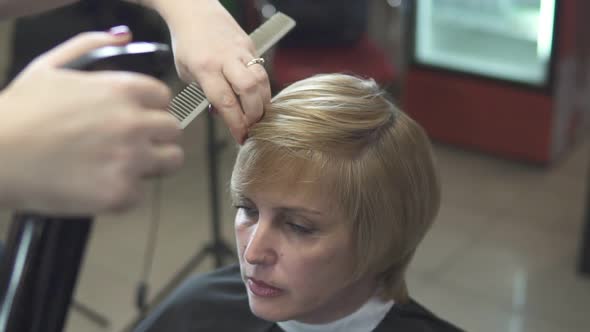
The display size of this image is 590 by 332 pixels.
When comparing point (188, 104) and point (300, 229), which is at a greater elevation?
point (188, 104)

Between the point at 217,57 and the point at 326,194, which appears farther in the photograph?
the point at 326,194

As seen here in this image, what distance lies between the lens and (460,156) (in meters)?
3.69

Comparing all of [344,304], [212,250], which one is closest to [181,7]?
[344,304]

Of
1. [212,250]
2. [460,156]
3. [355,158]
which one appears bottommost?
[460,156]

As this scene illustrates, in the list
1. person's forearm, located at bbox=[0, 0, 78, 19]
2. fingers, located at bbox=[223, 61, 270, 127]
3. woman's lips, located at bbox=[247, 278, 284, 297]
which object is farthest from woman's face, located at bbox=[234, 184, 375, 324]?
person's forearm, located at bbox=[0, 0, 78, 19]

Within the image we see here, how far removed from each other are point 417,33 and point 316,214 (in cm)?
243

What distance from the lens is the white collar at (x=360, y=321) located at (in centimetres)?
152

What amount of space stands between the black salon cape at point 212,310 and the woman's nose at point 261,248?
0.28 meters

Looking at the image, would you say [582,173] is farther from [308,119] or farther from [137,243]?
[308,119]

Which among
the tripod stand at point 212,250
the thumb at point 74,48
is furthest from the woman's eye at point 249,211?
the tripod stand at point 212,250

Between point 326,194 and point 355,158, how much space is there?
0.07 meters

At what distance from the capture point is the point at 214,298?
1.70 m

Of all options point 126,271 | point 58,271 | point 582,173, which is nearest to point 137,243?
→ point 126,271

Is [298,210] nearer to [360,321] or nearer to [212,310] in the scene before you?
[360,321]
